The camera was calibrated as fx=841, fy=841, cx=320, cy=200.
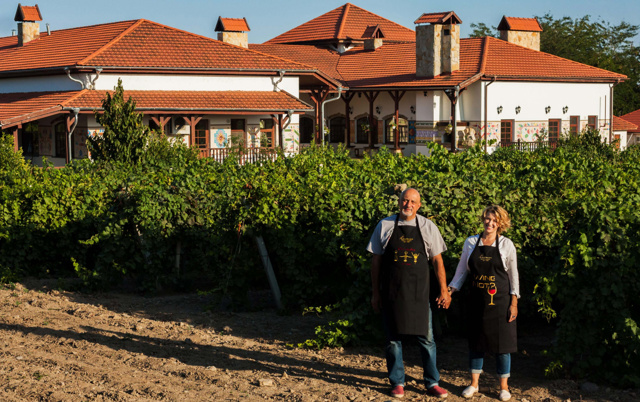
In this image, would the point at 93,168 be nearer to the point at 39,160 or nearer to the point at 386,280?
the point at 386,280

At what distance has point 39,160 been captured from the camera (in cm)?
3170

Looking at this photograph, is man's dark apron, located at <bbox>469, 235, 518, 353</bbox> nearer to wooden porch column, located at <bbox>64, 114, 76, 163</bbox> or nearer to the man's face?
the man's face

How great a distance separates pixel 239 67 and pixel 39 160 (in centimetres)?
833

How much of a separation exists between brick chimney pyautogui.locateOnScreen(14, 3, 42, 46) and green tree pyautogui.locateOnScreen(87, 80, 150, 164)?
747 inches

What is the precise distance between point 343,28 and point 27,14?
1793 cm

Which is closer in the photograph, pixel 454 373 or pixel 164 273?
pixel 454 373

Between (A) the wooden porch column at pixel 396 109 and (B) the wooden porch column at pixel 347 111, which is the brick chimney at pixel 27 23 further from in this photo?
(A) the wooden porch column at pixel 396 109

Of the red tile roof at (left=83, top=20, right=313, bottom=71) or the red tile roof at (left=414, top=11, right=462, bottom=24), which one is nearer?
the red tile roof at (left=83, top=20, right=313, bottom=71)

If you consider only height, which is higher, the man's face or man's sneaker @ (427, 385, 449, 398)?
the man's face

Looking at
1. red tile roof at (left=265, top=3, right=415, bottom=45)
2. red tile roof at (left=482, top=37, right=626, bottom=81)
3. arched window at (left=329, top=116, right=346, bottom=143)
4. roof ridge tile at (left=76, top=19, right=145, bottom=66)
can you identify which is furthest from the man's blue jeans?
red tile roof at (left=265, top=3, right=415, bottom=45)

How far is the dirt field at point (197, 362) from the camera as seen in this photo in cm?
620

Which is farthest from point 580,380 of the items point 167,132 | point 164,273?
point 167,132

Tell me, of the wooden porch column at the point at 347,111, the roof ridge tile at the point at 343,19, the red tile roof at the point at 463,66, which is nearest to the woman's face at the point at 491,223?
the red tile roof at the point at 463,66

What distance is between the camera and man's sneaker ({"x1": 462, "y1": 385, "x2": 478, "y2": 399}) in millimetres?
6184
